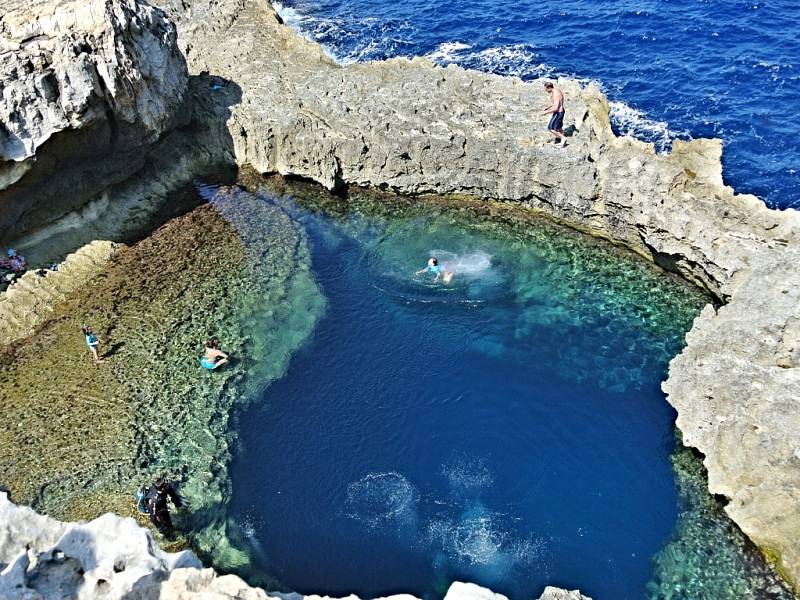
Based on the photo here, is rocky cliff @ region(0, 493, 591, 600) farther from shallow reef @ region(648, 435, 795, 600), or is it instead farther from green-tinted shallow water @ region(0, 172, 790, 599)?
green-tinted shallow water @ region(0, 172, 790, 599)

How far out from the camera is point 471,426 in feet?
89.2

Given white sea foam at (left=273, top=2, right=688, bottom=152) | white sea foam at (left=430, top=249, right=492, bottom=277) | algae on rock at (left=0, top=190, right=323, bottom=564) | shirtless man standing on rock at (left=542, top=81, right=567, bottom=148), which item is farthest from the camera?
white sea foam at (left=273, top=2, right=688, bottom=152)

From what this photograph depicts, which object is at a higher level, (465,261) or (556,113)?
(556,113)

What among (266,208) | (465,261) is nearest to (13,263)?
(266,208)

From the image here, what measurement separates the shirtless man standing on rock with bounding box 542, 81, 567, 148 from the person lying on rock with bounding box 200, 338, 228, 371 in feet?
65.7

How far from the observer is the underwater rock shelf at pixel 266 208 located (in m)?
25.0

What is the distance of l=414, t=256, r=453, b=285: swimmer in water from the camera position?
33344 millimetres

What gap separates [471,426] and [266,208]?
18.6 meters

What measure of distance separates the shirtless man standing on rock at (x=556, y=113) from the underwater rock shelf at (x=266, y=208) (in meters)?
0.71

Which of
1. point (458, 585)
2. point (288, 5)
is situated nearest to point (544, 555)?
point (458, 585)

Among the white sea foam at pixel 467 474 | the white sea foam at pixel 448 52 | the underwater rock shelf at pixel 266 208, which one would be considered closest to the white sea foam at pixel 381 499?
the white sea foam at pixel 467 474

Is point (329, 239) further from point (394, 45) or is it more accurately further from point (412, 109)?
point (394, 45)

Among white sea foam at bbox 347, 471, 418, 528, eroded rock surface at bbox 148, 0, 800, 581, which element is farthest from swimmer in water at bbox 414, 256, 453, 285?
white sea foam at bbox 347, 471, 418, 528

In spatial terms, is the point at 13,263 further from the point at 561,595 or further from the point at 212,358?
the point at 561,595
